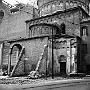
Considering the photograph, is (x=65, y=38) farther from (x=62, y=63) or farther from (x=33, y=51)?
(x=33, y=51)

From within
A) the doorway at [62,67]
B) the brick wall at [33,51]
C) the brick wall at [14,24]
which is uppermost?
the brick wall at [14,24]

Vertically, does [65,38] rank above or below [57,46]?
above

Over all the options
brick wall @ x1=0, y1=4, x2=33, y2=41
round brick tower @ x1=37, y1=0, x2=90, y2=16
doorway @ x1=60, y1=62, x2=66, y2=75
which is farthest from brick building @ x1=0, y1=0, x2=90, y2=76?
brick wall @ x1=0, y1=4, x2=33, y2=41

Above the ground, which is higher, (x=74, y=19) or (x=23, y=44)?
(x=74, y=19)

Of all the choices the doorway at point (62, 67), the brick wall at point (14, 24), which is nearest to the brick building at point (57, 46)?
the doorway at point (62, 67)

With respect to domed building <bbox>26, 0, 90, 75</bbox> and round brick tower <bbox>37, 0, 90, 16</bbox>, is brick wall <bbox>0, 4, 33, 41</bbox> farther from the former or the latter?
domed building <bbox>26, 0, 90, 75</bbox>

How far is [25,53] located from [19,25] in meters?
15.8

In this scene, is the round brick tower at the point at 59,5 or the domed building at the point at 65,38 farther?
the round brick tower at the point at 59,5

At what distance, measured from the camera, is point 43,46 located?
67.7ft

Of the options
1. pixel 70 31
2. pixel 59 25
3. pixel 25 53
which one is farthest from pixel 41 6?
pixel 25 53

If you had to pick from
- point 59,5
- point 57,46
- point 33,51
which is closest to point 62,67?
point 57,46

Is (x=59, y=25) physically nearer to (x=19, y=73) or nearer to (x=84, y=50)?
(x=84, y=50)

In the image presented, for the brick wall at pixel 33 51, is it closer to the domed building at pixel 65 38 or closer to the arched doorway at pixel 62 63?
the domed building at pixel 65 38

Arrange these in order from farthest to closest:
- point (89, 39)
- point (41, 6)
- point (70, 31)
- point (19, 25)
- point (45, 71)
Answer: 1. point (19, 25)
2. point (41, 6)
3. point (70, 31)
4. point (89, 39)
5. point (45, 71)
